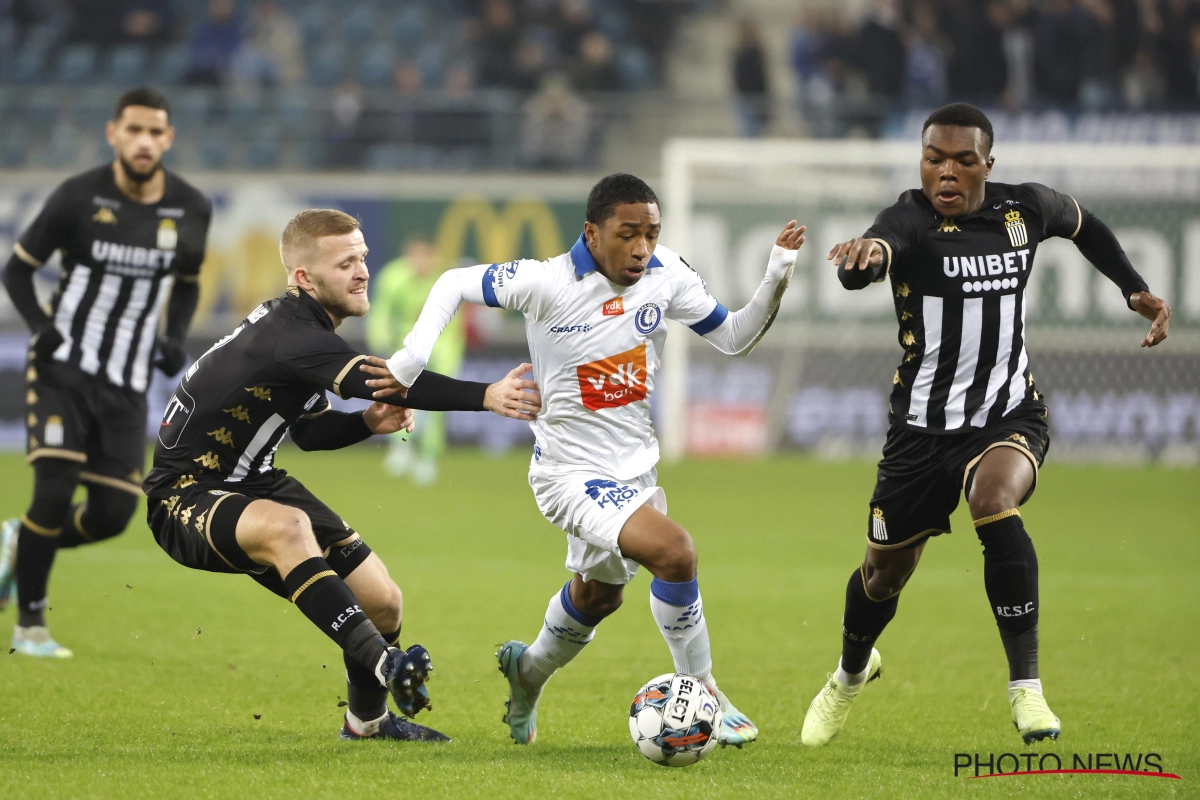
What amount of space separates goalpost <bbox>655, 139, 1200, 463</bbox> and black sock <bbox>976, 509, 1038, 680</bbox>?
1180cm

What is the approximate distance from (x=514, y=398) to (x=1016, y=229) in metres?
2.02

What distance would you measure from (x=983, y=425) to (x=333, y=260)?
93.4 inches

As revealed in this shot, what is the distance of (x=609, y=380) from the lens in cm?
535

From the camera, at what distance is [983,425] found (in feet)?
17.4

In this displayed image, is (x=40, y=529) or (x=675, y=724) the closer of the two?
(x=675, y=724)

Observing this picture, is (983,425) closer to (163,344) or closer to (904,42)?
(163,344)

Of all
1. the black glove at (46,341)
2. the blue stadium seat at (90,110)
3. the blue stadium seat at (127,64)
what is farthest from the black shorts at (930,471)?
the blue stadium seat at (127,64)

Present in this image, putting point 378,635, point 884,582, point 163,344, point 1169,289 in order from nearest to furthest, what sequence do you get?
point 378,635
point 884,582
point 163,344
point 1169,289

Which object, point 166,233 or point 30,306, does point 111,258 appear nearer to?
point 166,233

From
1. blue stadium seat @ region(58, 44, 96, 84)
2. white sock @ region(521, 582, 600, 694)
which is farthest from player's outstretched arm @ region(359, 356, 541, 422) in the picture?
blue stadium seat @ region(58, 44, 96, 84)

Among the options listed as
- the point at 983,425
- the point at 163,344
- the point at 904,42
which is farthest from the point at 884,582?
the point at 904,42

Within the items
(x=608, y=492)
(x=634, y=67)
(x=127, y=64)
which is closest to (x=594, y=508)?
(x=608, y=492)

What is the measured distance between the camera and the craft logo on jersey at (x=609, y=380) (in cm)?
534

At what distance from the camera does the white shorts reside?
16.6ft
